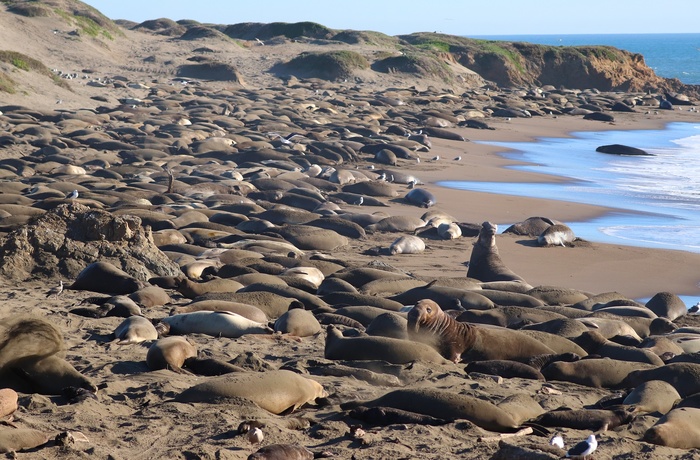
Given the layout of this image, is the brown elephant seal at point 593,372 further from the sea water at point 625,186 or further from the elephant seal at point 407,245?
the elephant seal at point 407,245

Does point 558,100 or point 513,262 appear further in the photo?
point 558,100

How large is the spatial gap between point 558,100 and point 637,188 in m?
22.4

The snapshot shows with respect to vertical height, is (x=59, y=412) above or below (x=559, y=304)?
above

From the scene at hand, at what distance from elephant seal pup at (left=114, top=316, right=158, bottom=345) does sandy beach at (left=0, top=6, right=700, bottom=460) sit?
0.01 meters

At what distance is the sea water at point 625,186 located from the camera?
11211 mm

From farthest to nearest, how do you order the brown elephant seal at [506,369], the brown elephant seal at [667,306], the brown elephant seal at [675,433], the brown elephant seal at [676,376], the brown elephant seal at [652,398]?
1. the brown elephant seal at [667,306]
2. the brown elephant seal at [506,369]
3. the brown elephant seal at [676,376]
4. the brown elephant seal at [652,398]
5. the brown elephant seal at [675,433]

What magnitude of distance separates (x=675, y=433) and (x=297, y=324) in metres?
2.37

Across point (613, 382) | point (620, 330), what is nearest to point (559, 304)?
point (620, 330)

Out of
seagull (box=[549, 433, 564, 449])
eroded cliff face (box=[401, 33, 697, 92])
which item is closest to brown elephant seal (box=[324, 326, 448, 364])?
seagull (box=[549, 433, 564, 449])

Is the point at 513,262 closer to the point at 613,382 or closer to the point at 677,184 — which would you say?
the point at 613,382

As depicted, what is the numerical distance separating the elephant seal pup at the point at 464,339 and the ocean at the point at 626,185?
138 inches

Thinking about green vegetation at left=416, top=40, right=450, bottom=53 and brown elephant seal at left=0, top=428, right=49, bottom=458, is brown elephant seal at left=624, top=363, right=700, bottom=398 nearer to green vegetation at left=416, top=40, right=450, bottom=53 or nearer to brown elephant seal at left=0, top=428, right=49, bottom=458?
brown elephant seal at left=0, top=428, right=49, bottom=458

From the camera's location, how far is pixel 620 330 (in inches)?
234

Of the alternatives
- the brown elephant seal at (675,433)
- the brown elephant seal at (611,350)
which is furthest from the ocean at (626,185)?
the brown elephant seal at (675,433)
